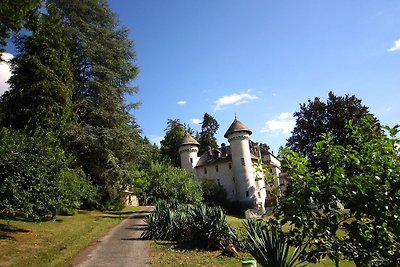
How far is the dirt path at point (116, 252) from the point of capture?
1191cm

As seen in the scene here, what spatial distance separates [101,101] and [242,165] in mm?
29338

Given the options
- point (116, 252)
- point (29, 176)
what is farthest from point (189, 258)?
point (29, 176)

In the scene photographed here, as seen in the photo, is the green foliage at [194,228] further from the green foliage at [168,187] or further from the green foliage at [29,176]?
the green foliage at [168,187]

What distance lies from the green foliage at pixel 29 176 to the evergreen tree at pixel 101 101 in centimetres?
1037

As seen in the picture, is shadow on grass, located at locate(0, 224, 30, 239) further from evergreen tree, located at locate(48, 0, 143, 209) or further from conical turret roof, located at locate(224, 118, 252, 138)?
conical turret roof, located at locate(224, 118, 252, 138)

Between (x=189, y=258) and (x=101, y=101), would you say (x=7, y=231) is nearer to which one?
(x=189, y=258)

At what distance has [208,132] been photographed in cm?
7806

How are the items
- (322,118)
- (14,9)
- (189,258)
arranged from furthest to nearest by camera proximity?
→ (322,118)
(14,9)
(189,258)

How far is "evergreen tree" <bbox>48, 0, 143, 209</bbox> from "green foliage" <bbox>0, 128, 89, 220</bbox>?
34.0 ft

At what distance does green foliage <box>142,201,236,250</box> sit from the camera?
1484cm

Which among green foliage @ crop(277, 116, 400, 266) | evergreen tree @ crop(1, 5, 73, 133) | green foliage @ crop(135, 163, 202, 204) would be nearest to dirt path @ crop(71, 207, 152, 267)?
green foliage @ crop(277, 116, 400, 266)

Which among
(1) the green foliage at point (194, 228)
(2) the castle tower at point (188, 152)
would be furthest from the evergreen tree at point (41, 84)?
(2) the castle tower at point (188, 152)

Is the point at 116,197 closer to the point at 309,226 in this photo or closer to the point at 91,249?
the point at 91,249

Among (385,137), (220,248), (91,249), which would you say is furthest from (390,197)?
(91,249)
